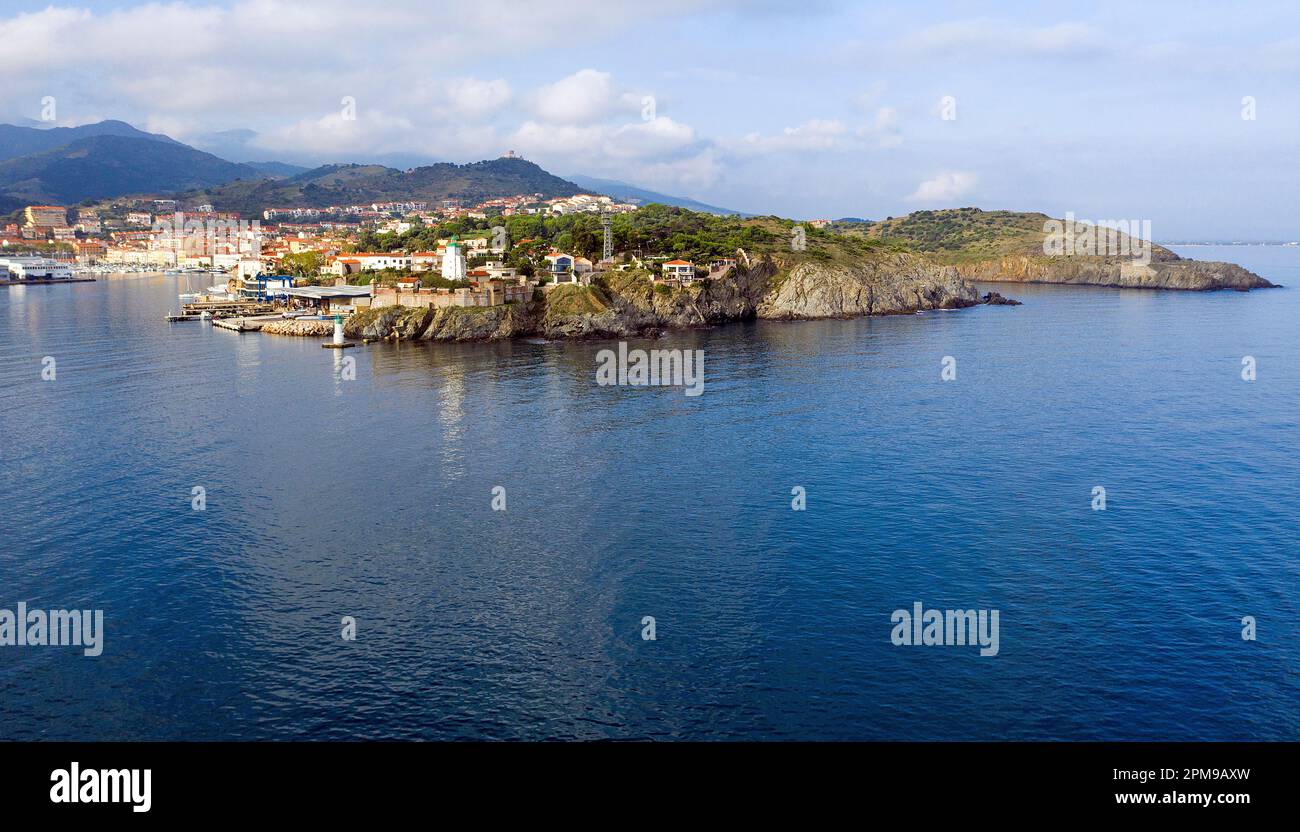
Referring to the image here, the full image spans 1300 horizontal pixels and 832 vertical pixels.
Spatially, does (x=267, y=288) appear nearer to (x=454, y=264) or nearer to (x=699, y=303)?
(x=454, y=264)

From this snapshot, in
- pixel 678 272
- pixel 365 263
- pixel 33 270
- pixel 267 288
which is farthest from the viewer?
pixel 33 270

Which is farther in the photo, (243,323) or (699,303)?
(699,303)

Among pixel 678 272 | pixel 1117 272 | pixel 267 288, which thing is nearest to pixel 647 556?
pixel 678 272

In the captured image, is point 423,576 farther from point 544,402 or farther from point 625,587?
point 544,402

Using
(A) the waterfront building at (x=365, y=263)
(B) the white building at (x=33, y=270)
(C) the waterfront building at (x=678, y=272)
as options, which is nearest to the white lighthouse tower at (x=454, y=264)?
(C) the waterfront building at (x=678, y=272)

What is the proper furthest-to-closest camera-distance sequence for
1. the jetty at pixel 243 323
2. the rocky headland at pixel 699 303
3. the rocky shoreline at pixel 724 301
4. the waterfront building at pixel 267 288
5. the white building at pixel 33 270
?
the white building at pixel 33 270
the waterfront building at pixel 267 288
the jetty at pixel 243 323
the rocky shoreline at pixel 724 301
the rocky headland at pixel 699 303

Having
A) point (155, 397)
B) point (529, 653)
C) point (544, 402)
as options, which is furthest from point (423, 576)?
point (155, 397)

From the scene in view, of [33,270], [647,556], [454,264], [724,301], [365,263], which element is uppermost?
[33,270]

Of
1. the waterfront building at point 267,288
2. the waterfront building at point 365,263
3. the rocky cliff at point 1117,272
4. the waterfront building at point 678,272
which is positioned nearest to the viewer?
the waterfront building at point 678,272

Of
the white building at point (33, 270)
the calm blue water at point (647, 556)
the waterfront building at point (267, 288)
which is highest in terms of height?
the white building at point (33, 270)

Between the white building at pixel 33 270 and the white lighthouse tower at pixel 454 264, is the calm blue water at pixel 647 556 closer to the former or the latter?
the white lighthouse tower at pixel 454 264
